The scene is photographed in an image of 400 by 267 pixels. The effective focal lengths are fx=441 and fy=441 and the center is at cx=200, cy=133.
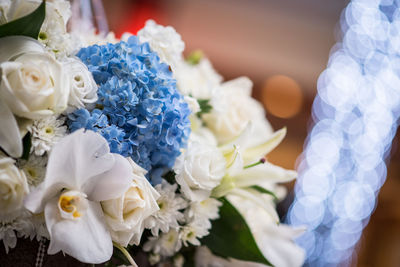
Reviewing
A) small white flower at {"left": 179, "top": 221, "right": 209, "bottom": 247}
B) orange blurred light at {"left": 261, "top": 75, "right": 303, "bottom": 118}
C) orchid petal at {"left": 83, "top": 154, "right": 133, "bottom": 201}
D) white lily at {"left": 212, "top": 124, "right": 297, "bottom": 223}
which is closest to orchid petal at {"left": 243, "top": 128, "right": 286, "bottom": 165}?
white lily at {"left": 212, "top": 124, "right": 297, "bottom": 223}

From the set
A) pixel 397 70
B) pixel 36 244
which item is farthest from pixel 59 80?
pixel 397 70

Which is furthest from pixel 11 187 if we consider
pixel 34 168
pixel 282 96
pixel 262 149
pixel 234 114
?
pixel 282 96

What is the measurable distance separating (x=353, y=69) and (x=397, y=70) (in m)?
0.27

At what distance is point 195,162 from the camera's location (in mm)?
579

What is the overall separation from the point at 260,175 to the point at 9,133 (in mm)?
343

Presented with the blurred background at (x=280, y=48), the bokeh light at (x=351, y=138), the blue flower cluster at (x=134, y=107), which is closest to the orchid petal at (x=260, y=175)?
the blue flower cluster at (x=134, y=107)

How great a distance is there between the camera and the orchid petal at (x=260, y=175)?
2.03 feet

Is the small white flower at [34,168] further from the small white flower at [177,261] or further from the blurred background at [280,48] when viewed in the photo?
the blurred background at [280,48]

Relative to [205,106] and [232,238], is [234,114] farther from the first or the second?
[232,238]

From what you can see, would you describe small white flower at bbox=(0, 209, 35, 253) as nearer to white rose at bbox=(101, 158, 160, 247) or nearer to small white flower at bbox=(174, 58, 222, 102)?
white rose at bbox=(101, 158, 160, 247)

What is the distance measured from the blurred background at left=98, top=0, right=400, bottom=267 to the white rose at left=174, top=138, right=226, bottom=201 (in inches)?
94.2

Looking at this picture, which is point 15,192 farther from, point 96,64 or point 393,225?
point 393,225

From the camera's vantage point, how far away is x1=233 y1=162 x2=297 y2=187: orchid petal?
62cm

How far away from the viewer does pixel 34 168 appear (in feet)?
1.50
